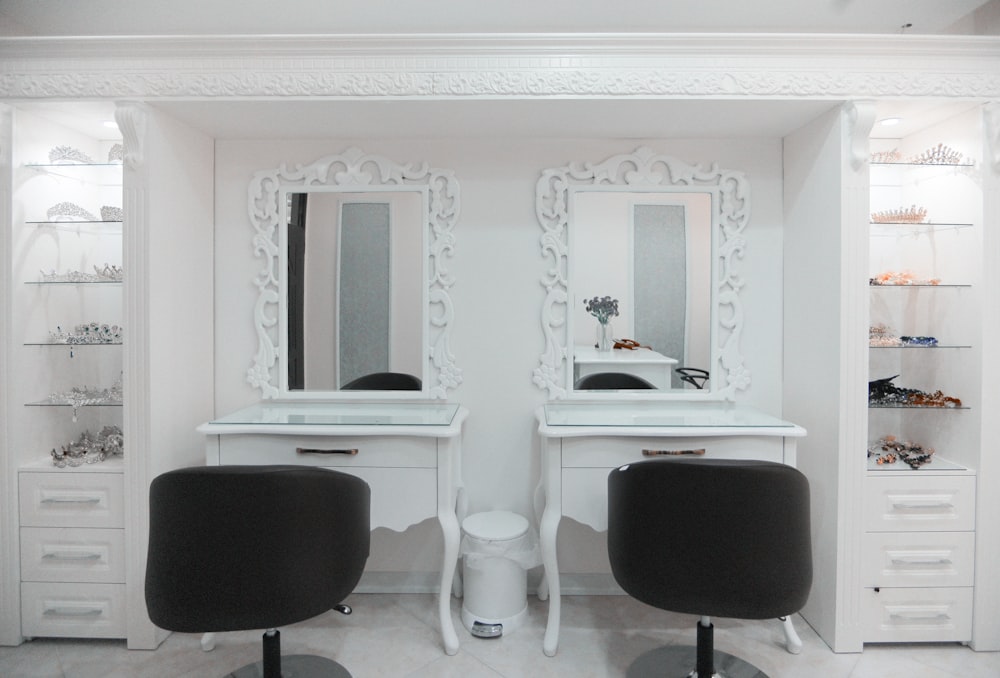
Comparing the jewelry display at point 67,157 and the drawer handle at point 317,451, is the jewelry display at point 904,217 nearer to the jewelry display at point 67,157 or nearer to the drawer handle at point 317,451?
the drawer handle at point 317,451

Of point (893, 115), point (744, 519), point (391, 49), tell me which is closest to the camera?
point (744, 519)

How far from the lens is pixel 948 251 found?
238cm

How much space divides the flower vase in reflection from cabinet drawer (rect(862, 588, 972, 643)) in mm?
1382

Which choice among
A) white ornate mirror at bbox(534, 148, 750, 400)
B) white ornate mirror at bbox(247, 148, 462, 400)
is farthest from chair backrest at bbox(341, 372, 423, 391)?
white ornate mirror at bbox(534, 148, 750, 400)

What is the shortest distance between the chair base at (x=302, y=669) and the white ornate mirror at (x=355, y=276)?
106 cm

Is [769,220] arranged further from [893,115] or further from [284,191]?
[284,191]

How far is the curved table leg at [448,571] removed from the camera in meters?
2.21

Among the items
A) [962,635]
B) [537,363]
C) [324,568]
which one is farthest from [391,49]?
[962,635]

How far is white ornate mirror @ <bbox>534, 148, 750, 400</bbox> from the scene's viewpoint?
2.66 meters

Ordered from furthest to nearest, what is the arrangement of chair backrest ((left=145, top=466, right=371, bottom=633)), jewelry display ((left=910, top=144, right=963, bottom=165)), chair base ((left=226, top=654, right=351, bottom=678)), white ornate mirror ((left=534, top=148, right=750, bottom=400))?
1. white ornate mirror ((left=534, top=148, right=750, bottom=400))
2. jewelry display ((left=910, top=144, right=963, bottom=165))
3. chair base ((left=226, top=654, right=351, bottom=678))
4. chair backrest ((left=145, top=466, right=371, bottom=633))

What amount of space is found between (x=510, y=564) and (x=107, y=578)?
158 cm

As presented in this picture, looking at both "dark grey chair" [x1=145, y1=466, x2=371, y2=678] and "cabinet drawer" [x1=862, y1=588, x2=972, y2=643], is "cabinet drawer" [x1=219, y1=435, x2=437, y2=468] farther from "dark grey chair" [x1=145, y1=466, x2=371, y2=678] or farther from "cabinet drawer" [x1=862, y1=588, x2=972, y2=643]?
"cabinet drawer" [x1=862, y1=588, x2=972, y2=643]

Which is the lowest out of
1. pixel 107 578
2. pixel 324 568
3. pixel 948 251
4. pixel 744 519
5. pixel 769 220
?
pixel 107 578

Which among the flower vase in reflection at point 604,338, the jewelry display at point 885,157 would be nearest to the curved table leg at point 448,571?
the flower vase in reflection at point 604,338
